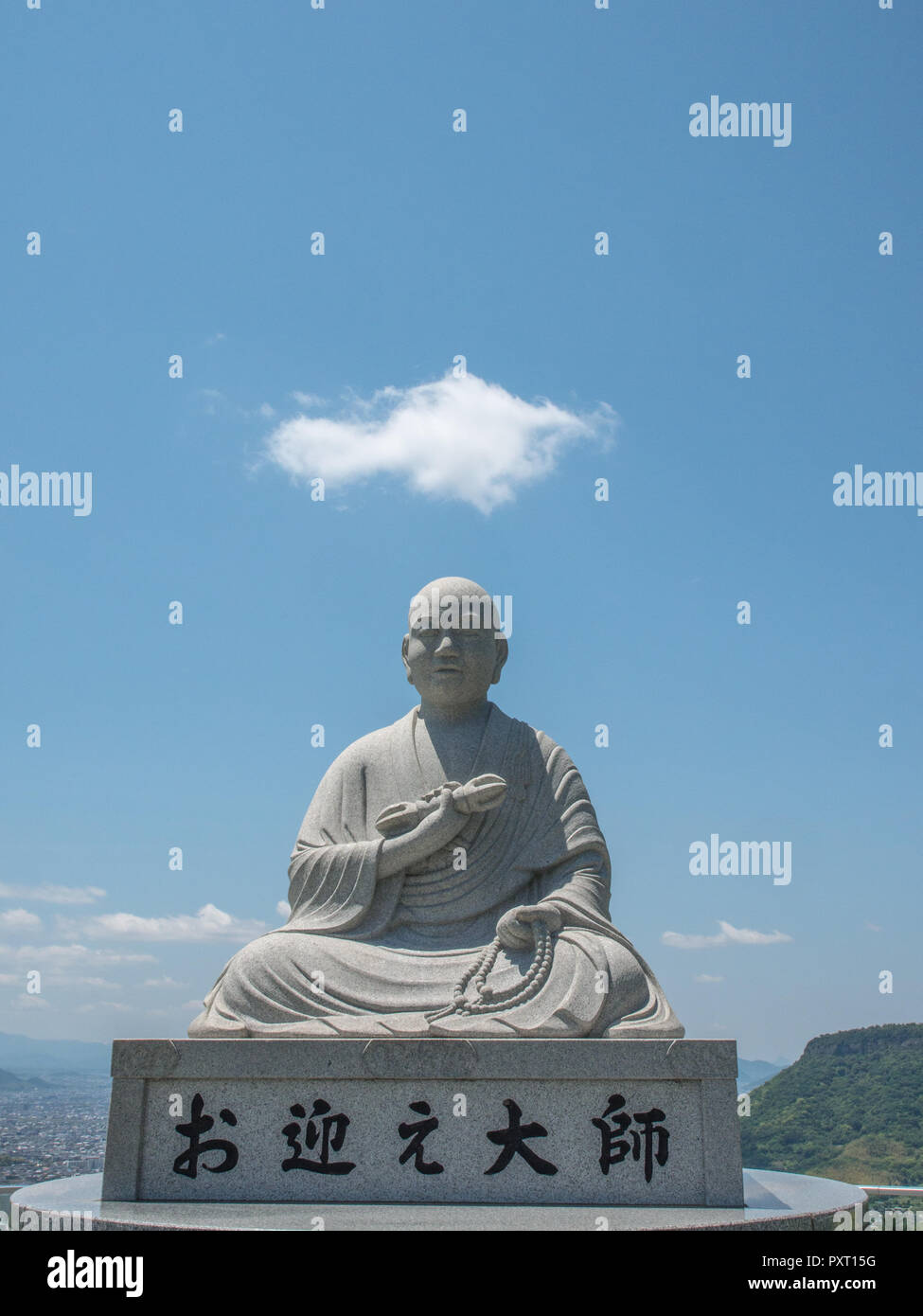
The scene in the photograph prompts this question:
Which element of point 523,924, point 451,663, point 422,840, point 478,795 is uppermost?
point 451,663

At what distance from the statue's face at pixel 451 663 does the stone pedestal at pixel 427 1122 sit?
2578 mm

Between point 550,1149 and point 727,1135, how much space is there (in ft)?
2.95

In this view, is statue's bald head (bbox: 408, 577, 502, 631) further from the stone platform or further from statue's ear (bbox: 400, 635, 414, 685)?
the stone platform

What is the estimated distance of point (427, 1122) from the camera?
5895 mm

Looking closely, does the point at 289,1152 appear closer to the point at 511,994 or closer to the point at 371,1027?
the point at 371,1027

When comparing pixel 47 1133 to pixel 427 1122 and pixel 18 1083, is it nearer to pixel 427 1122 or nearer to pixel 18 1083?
pixel 18 1083

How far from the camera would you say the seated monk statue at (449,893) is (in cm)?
629

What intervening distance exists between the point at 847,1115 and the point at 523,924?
473cm

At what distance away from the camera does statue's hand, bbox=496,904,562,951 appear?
6680 mm

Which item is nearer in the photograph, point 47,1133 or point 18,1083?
point 47,1133

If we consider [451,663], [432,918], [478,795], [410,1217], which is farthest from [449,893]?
[410,1217]

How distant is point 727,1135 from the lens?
5805 mm

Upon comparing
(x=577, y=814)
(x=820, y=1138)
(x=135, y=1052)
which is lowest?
(x=820, y=1138)

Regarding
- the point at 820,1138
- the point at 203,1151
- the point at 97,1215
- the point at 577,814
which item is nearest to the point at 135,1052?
the point at 203,1151
